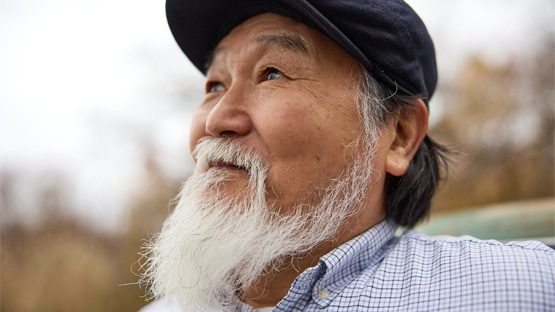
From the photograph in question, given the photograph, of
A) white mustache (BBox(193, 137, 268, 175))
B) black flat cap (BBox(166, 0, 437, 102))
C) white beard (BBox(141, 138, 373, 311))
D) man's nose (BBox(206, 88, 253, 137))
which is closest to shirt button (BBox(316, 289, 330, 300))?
white beard (BBox(141, 138, 373, 311))

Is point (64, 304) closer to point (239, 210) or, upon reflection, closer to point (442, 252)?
point (239, 210)

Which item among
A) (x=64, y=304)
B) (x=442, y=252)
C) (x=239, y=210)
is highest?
(x=239, y=210)

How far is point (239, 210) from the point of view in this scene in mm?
1546

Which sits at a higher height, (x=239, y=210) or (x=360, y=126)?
(x=360, y=126)

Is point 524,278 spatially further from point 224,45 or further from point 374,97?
point 224,45

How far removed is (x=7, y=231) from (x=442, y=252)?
238 inches

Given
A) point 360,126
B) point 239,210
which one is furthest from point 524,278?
point 239,210

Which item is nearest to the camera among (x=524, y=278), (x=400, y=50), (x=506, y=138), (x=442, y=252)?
(x=524, y=278)

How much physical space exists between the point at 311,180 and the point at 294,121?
0.81 feet

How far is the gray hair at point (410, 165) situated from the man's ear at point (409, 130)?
38 millimetres

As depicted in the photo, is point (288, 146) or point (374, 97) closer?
point (288, 146)

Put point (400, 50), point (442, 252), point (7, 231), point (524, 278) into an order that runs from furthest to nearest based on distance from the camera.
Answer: point (7, 231) → point (400, 50) → point (442, 252) → point (524, 278)

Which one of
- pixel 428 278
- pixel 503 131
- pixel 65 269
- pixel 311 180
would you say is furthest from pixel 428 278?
pixel 503 131

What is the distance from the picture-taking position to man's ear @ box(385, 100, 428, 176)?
1.88 metres
